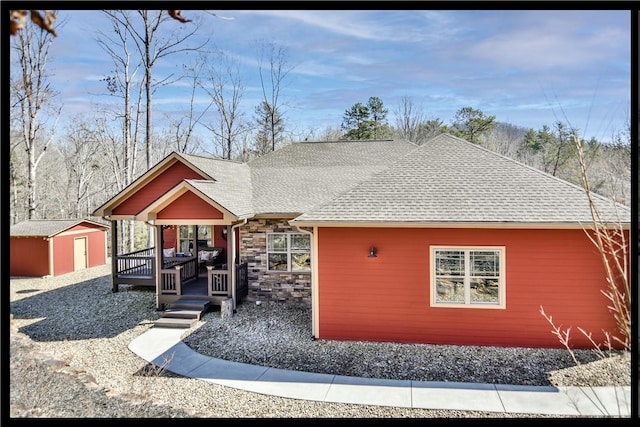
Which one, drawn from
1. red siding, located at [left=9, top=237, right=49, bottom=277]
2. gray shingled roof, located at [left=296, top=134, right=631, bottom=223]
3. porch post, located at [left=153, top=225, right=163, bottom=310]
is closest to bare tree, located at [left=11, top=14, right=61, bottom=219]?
red siding, located at [left=9, top=237, right=49, bottom=277]

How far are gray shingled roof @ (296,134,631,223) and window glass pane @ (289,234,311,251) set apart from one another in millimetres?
2514

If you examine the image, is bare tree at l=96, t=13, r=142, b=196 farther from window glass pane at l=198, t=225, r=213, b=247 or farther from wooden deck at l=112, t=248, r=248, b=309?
wooden deck at l=112, t=248, r=248, b=309

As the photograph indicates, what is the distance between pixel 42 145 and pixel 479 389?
15.6 metres

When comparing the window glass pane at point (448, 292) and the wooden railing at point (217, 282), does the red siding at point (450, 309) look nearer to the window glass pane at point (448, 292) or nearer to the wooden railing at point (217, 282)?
the window glass pane at point (448, 292)

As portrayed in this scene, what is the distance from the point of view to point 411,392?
5344 millimetres

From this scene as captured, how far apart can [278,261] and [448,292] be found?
4615mm

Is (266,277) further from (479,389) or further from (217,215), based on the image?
(479,389)

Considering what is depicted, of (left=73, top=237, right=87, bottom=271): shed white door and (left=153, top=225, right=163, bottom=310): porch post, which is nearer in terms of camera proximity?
(left=153, top=225, right=163, bottom=310): porch post

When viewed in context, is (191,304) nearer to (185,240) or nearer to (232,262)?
(232,262)

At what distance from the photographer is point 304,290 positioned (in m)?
10.2

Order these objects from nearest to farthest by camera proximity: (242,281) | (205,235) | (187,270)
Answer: (242,281) < (187,270) < (205,235)

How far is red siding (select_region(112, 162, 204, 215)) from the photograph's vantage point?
11289mm

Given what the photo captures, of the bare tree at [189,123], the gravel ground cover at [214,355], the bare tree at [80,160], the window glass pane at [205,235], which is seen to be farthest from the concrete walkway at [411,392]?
the bare tree at [189,123]

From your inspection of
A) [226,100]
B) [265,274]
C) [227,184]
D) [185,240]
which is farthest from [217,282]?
[226,100]
